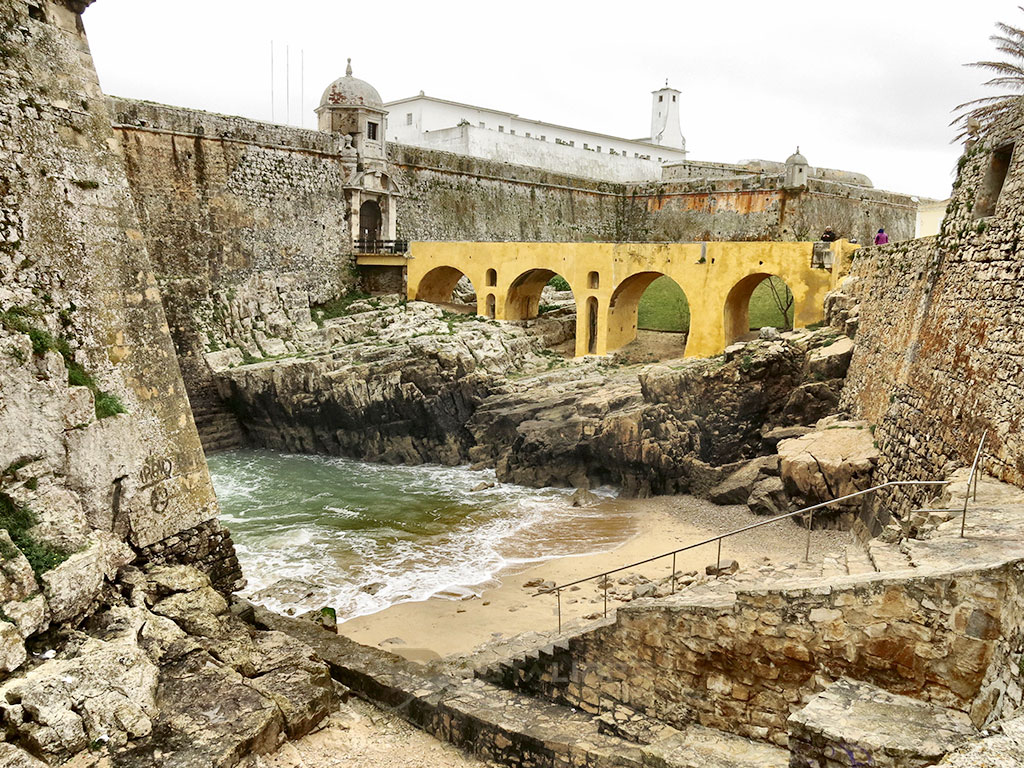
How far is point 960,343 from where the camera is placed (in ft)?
29.5

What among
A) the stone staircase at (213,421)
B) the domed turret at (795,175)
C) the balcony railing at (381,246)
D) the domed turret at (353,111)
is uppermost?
the domed turret at (353,111)

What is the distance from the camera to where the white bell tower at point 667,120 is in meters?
50.9

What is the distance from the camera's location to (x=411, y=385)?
21.1 m

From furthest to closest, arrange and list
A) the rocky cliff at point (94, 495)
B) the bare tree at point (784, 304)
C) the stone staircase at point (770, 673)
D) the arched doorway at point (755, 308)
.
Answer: the bare tree at point (784, 304) < the arched doorway at point (755, 308) < the rocky cliff at point (94, 495) < the stone staircase at point (770, 673)

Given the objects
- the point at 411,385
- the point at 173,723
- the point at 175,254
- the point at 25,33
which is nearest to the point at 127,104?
the point at 175,254

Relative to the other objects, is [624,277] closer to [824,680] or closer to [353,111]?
[353,111]

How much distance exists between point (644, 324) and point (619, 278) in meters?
3.49

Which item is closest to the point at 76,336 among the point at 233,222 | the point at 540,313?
the point at 233,222

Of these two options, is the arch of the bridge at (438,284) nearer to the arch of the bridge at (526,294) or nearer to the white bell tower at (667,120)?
the arch of the bridge at (526,294)

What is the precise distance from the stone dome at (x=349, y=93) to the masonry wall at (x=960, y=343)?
1883 cm

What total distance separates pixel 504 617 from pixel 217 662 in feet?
16.7

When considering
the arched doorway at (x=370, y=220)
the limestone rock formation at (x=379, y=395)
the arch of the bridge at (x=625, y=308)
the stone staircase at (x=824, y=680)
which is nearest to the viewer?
the stone staircase at (x=824, y=680)

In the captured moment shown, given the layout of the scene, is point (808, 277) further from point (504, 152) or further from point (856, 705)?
point (504, 152)

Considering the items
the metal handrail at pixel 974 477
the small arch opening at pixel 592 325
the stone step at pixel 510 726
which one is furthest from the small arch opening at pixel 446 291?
the metal handrail at pixel 974 477
